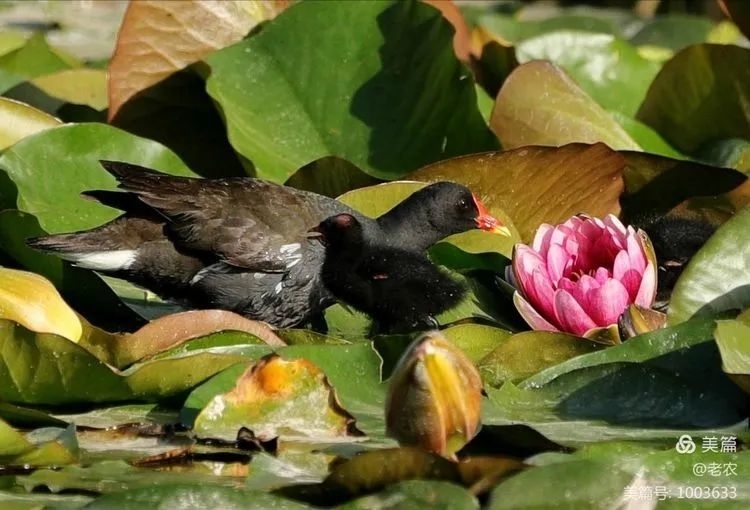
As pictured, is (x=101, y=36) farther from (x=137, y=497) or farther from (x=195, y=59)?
(x=137, y=497)

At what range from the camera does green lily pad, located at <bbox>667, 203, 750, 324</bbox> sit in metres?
3.01

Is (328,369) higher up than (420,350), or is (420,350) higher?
(420,350)

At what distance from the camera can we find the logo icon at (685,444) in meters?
2.42

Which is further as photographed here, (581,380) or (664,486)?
(581,380)

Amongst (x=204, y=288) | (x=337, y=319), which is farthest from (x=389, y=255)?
(x=204, y=288)

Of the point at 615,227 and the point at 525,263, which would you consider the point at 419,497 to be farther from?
the point at 615,227

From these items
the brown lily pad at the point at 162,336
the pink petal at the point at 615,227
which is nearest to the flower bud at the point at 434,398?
the brown lily pad at the point at 162,336

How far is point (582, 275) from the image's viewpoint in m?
3.21

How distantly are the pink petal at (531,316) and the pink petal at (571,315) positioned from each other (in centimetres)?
3

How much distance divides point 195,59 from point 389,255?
1.04m

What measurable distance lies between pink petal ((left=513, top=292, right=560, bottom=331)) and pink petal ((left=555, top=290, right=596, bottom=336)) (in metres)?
0.03

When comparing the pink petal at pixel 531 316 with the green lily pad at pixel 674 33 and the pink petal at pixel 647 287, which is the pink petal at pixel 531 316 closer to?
the pink petal at pixel 647 287

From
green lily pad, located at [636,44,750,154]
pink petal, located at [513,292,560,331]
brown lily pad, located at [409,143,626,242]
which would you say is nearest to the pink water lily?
pink petal, located at [513,292,560,331]

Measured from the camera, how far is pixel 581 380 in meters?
2.75
